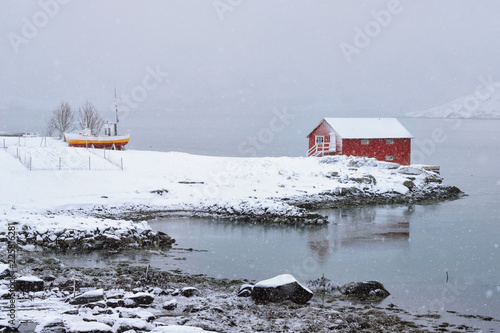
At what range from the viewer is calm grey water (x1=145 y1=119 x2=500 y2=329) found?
16812mm

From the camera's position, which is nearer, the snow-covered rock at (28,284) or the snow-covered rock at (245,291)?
the snow-covered rock at (28,284)

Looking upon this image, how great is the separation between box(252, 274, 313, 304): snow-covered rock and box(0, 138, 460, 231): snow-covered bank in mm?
10591

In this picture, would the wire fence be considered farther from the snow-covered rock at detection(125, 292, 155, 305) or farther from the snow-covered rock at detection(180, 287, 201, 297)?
the snow-covered rock at detection(125, 292, 155, 305)

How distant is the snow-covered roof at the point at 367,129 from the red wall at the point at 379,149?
0.49 m

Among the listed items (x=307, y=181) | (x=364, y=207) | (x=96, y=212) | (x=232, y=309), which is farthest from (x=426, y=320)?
(x=307, y=181)

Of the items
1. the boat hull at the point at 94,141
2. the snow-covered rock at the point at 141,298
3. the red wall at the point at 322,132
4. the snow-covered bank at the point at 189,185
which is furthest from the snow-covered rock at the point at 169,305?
the red wall at the point at 322,132

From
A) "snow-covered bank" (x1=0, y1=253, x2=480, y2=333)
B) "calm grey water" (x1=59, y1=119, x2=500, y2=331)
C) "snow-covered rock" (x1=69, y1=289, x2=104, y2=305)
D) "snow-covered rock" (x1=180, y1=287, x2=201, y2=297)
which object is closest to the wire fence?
"calm grey water" (x1=59, y1=119, x2=500, y2=331)

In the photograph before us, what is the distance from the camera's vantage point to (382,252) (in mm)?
22328

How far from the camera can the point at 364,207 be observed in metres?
34.8

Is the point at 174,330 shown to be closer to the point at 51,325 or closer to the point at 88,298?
the point at 51,325

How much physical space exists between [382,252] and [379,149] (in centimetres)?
3043

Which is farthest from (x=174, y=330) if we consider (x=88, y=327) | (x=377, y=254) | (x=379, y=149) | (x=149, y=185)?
(x=379, y=149)

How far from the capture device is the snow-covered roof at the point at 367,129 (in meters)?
51.0

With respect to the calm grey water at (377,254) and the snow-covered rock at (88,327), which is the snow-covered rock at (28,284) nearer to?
the snow-covered rock at (88,327)
